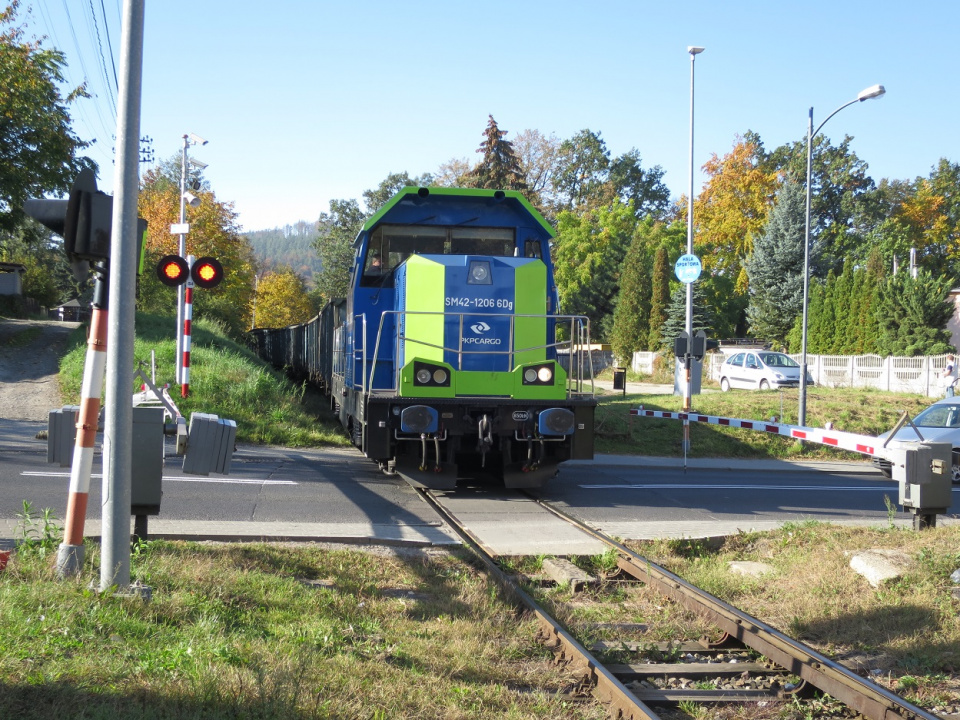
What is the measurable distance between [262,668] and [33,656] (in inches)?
42.8

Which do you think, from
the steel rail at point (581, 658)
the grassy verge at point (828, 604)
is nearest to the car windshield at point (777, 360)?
the grassy verge at point (828, 604)

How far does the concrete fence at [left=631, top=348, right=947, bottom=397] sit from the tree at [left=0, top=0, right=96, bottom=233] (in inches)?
1090

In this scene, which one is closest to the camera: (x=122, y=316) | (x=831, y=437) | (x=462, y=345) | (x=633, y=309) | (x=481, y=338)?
(x=122, y=316)

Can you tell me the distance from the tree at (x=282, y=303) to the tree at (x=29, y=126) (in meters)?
48.6

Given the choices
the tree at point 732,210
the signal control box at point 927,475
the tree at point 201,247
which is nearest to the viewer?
the signal control box at point 927,475

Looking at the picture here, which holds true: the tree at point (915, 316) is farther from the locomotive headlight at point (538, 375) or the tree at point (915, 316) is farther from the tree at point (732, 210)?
the locomotive headlight at point (538, 375)

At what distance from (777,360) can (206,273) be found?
25109 mm

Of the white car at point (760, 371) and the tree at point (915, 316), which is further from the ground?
the tree at point (915, 316)

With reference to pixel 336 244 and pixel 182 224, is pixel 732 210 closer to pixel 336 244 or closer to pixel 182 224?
pixel 336 244

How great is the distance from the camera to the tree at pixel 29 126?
77.3 feet

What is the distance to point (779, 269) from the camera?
51312mm

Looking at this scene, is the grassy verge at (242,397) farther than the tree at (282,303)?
No

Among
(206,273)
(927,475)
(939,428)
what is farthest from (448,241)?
(939,428)

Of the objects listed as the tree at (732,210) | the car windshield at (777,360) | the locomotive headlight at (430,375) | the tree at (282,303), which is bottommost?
the locomotive headlight at (430,375)
